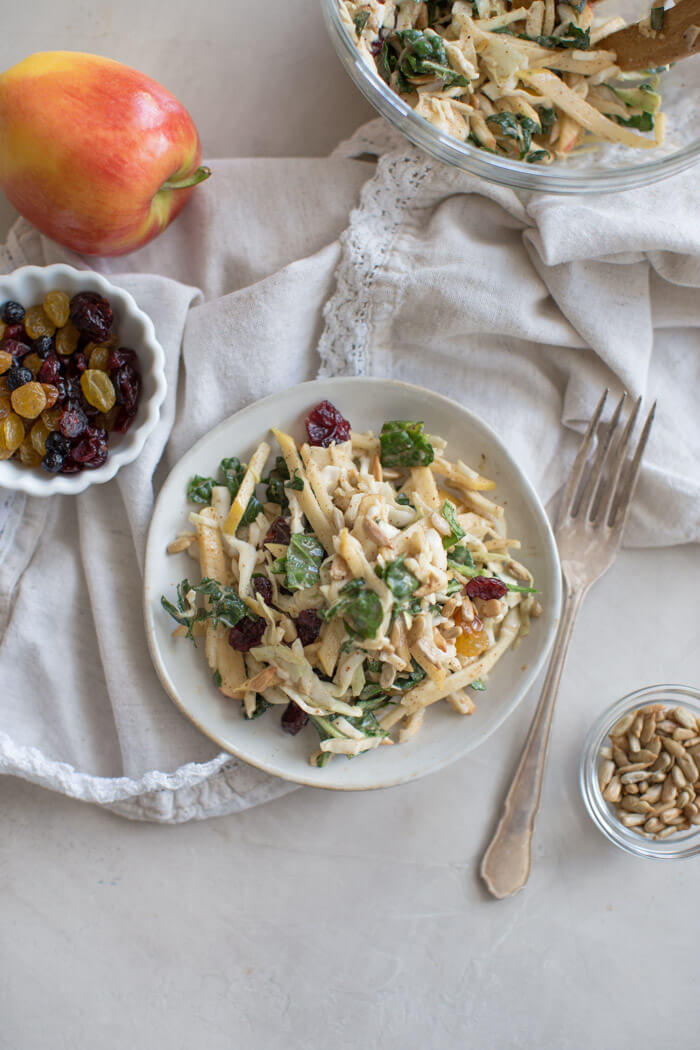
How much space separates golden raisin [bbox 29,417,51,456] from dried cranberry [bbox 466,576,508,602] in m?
1.11

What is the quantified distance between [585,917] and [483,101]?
7.26ft

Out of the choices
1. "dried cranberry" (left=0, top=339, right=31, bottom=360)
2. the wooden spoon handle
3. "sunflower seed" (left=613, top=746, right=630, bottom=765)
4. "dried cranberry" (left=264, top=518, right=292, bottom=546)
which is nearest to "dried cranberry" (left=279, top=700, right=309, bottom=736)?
"dried cranberry" (left=264, top=518, right=292, bottom=546)

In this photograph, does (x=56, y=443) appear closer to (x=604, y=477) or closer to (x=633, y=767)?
(x=604, y=477)

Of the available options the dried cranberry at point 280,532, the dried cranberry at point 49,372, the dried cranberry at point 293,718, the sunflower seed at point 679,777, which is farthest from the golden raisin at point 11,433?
the sunflower seed at point 679,777

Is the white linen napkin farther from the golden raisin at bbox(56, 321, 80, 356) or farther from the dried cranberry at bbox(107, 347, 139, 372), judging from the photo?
the golden raisin at bbox(56, 321, 80, 356)

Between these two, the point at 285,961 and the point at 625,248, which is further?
the point at 285,961

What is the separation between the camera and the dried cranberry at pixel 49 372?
196 cm

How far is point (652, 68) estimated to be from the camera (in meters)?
1.89

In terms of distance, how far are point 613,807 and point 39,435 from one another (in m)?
1.82

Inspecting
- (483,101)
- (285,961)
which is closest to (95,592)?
(285,961)

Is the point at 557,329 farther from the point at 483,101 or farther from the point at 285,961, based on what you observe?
the point at 285,961

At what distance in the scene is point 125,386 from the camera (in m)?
2.01

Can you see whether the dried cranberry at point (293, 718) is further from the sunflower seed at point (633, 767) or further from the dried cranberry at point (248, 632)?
the sunflower seed at point (633, 767)

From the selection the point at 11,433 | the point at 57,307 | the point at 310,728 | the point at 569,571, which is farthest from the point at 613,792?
the point at 57,307
